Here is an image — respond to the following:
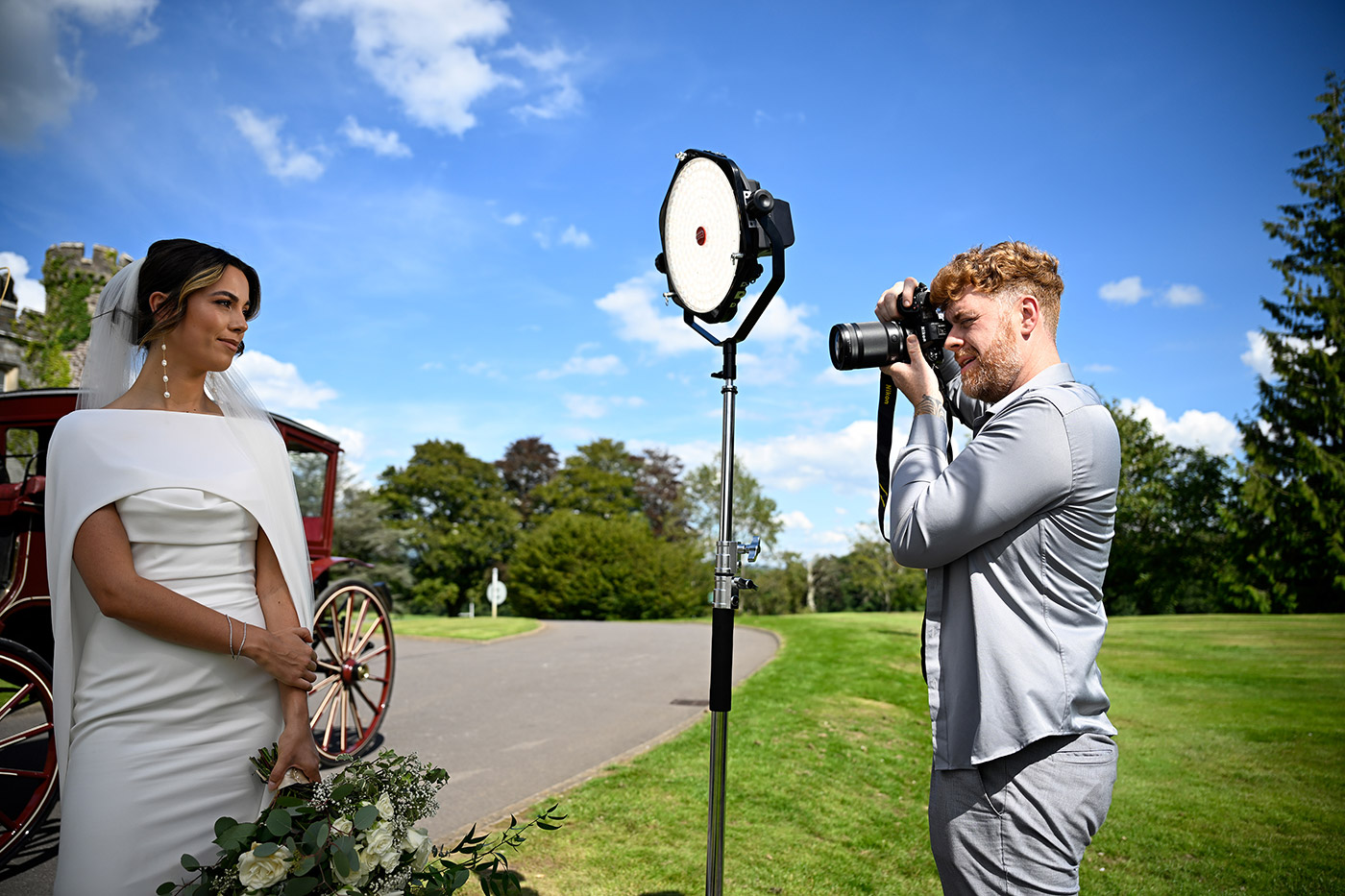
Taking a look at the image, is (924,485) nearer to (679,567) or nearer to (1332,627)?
(1332,627)

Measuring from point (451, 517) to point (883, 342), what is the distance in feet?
130

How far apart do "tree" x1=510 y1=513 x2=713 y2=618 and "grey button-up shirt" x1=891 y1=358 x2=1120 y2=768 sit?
26510 millimetres

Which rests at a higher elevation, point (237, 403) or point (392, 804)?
point (237, 403)

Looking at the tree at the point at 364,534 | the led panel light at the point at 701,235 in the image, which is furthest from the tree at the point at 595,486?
the led panel light at the point at 701,235

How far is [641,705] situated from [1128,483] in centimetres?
3619

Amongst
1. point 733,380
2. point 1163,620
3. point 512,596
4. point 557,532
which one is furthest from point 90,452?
point 512,596

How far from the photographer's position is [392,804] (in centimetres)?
182

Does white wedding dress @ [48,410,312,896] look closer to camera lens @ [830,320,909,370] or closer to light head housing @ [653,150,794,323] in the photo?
light head housing @ [653,150,794,323]

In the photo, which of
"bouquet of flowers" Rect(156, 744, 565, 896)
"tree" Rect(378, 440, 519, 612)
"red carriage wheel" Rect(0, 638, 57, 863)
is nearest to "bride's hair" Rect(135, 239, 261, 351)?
"bouquet of flowers" Rect(156, 744, 565, 896)

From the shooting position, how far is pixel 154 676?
1904mm

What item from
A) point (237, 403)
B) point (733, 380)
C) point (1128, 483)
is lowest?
point (237, 403)

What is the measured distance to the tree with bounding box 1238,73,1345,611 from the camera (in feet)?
86.0

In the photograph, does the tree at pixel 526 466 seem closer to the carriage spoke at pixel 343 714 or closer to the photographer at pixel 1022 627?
the carriage spoke at pixel 343 714

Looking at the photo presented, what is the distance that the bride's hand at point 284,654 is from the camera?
1.99 metres
